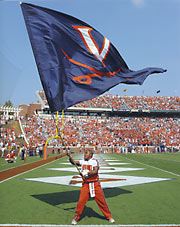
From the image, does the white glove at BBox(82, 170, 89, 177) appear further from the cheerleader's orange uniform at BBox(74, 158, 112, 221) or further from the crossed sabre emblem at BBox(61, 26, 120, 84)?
the crossed sabre emblem at BBox(61, 26, 120, 84)

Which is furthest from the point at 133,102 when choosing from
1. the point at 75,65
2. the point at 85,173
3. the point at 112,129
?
the point at 85,173

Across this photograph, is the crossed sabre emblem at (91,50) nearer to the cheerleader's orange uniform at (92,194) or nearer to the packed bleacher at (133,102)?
the cheerleader's orange uniform at (92,194)

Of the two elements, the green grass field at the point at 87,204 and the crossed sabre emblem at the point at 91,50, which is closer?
the green grass field at the point at 87,204

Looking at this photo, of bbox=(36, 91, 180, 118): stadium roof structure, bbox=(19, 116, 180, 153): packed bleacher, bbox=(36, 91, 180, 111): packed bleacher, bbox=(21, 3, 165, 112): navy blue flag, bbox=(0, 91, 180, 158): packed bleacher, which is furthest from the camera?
bbox=(36, 91, 180, 111): packed bleacher

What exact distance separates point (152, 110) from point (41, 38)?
4888 cm

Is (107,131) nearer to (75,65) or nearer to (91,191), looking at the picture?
(75,65)

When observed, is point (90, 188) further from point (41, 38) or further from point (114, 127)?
point (114, 127)

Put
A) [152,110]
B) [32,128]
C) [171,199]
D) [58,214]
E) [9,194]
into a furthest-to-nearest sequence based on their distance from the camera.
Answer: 1. [152,110]
2. [32,128]
3. [9,194]
4. [171,199]
5. [58,214]

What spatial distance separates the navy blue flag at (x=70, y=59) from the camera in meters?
5.05

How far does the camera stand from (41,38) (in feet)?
17.0

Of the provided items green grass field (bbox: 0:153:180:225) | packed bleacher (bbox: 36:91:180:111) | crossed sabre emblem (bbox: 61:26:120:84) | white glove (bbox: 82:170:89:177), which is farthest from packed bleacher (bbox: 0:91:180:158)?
white glove (bbox: 82:170:89:177)

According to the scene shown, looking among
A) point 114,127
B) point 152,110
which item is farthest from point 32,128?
point 152,110

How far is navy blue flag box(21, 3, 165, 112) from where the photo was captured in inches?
199

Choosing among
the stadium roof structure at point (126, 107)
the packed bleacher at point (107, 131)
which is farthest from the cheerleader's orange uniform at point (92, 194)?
the stadium roof structure at point (126, 107)
